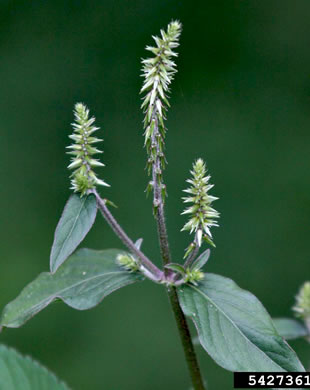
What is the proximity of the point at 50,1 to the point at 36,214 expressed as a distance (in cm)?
154

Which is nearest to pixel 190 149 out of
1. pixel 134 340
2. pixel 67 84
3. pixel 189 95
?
pixel 189 95

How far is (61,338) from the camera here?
3721mm

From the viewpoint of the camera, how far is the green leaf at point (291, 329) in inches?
68.9

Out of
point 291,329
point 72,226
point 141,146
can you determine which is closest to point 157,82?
point 72,226

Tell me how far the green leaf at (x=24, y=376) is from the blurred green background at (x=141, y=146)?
8.10 ft

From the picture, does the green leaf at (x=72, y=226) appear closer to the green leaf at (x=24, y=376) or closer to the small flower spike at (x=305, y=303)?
the green leaf at (x=24, y=376)

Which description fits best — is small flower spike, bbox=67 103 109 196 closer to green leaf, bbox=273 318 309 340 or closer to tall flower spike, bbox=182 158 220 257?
tall flower spike, bbox=182 158 220 257

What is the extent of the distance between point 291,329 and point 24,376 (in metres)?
0.89

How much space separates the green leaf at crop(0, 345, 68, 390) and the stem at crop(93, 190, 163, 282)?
1.22 feet

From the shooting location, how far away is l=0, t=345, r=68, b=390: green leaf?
118 cm

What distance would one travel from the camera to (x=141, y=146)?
4090 millimetres

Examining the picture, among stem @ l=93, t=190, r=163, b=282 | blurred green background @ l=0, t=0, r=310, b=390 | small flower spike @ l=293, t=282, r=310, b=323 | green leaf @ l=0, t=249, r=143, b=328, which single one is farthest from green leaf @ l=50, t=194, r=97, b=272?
blurred green background @ l=0, t=0, r=310, b=390

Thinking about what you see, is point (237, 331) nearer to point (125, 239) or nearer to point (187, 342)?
point (187, 342)

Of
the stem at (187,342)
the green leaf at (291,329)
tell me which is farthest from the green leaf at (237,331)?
the green leaf at (291,329)
